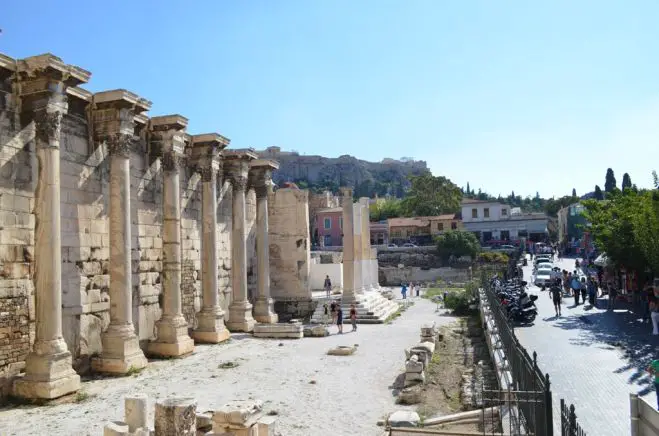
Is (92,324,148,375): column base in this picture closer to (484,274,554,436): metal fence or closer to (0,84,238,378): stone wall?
(0,84,238,378): stone wall

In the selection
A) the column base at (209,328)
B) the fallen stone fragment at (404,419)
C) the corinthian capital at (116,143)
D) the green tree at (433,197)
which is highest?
the green tree at (433,197)

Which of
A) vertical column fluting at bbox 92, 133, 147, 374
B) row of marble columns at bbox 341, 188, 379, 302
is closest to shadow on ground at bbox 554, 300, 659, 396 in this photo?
row of marble columns at bbox 341, 188, 379, 302

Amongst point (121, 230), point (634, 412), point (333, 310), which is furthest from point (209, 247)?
point (634, 412)

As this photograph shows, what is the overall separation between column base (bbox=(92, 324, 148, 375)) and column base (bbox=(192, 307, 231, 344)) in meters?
3.95

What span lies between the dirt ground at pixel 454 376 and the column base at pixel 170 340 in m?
6.44

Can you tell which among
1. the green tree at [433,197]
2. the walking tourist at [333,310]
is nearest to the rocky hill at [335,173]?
the green tree at [433,197]

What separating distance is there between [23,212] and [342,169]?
136044 mm

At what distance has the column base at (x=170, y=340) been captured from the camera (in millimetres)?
14312

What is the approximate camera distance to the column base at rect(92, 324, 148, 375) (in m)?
12.2

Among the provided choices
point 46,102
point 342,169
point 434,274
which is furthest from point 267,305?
point 342,169

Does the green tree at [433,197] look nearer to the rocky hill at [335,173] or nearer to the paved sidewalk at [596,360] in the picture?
the paved sidewalk at [596,360]

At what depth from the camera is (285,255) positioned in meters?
22.9

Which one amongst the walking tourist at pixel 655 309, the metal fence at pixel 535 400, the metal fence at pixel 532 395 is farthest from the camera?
the walking tourist at pixel 655 309

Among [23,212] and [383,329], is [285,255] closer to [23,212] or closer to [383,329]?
[383,329]
